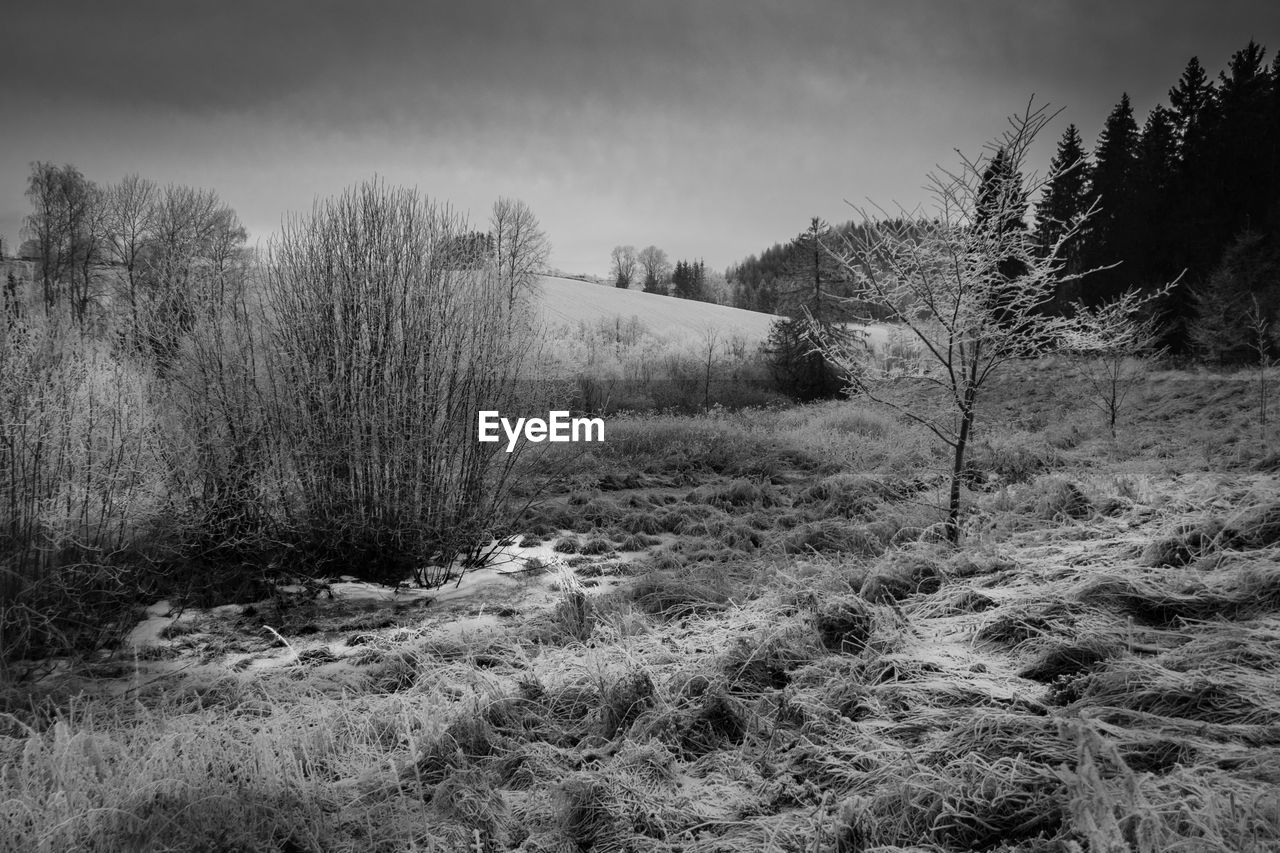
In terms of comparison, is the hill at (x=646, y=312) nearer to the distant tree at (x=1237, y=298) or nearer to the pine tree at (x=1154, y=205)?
the pine tree at (x=1154, y=205)

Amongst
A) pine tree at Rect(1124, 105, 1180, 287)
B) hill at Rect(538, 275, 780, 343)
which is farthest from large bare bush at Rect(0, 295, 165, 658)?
pine tree at Rect(1124, 105, 1180, 287)

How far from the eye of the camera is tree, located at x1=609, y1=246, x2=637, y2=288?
5541 centimetres

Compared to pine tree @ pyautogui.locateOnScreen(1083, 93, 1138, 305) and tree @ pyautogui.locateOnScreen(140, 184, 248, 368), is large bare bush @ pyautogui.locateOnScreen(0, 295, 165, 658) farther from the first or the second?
pine tree @ pyautogui.locateOnScreen(1083, 93, 1138, 305)

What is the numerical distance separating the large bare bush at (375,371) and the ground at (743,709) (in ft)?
2.49

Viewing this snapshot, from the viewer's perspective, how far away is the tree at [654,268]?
56375 mm

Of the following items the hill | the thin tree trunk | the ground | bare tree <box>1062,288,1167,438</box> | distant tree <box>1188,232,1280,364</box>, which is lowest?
the ground

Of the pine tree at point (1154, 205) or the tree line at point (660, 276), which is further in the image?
the tree line at point (660, 276)

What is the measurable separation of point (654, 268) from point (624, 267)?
2764 mm

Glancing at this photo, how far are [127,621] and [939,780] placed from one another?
229 inches

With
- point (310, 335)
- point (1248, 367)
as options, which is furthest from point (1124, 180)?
point (310, 335)

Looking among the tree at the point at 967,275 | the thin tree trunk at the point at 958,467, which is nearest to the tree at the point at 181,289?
the tree at the point at 967,275

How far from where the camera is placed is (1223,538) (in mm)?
3773

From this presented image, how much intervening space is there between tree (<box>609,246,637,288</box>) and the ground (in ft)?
167

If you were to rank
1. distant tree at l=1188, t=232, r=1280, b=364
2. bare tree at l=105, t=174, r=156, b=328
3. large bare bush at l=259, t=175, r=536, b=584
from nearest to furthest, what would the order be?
large bare bush at l=259, t=175, r=536, b=584 < bare tree at l=105, t=174, r=156, b=328 < distant tree at l=1188, t=232, r=1280, b=364
